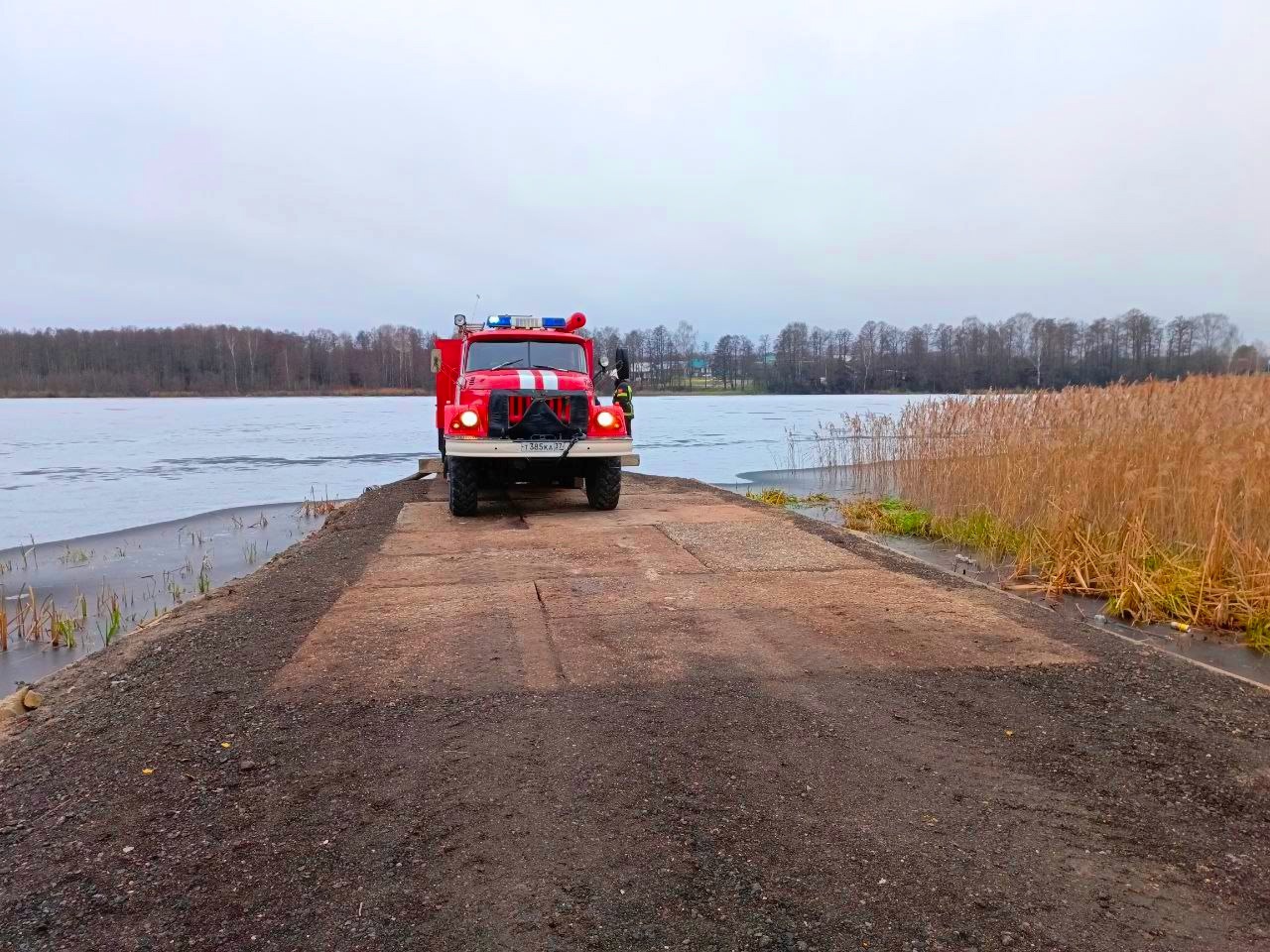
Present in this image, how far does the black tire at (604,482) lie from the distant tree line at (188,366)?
68519 mm

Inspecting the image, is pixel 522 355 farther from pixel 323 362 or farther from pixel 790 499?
pixel 323 362

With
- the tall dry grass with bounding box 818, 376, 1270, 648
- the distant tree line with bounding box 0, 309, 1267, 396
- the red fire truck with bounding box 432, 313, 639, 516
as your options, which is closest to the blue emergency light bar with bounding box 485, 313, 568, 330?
the red fire truck with bounding box 432, 313, 639, 516

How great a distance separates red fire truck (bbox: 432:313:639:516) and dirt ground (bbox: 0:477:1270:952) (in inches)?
152

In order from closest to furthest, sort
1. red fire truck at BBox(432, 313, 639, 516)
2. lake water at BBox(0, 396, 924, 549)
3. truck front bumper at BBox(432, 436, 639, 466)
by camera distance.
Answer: truck front bumper at BBox(432, 436, 639, 466) < red fire truck at BBox(432, 313, 639, 516) < lake water at BBox(0, 396, 924, 549)

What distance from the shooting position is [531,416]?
359 inches

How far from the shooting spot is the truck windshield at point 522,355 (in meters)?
10.0

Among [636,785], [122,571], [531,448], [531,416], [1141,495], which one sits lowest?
[122,571]

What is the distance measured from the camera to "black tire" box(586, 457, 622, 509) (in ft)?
32.4

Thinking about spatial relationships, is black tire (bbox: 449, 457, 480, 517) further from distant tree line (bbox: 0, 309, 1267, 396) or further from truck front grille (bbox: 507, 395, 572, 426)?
distant tree line (bbox: 0, 309, 1267, 396)

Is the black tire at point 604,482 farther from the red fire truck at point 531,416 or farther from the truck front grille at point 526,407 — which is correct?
the truck front grille at point 526,407

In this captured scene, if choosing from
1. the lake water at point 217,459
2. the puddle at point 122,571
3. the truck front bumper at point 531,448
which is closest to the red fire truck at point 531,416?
the truck front bumper at point 531,448

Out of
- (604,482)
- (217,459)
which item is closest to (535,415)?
(604,482)

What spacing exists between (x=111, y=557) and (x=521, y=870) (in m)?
9.74

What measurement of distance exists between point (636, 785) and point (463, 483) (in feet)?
22.3
